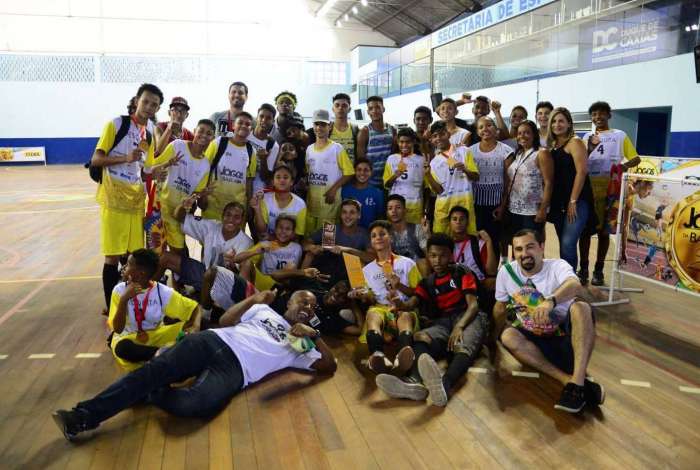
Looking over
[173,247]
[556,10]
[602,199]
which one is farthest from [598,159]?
[556,10]

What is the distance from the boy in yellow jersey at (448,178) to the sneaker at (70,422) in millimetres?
3284

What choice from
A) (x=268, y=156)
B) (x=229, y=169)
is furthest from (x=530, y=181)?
(x=229, y=169)

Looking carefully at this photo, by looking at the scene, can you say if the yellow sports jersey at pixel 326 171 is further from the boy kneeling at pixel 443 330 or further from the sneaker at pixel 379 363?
the sneaker at pixel 379 363

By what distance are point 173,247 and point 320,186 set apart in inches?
57.7

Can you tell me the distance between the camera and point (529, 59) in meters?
12.4

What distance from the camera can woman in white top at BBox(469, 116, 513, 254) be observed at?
4.98 meters

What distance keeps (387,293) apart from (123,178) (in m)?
2.31

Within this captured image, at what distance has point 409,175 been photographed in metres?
5.09

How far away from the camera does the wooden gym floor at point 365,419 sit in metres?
2.64

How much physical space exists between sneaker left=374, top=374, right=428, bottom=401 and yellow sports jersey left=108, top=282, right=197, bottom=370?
1427 millimetres

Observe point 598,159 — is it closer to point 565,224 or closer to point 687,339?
point 565,224

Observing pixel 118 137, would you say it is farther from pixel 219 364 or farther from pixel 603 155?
pixel 603 155

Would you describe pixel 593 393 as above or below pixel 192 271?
below

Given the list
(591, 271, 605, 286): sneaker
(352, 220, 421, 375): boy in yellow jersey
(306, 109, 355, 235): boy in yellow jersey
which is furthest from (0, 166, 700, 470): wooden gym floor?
(306, 109, 355, 235): boy in yellow jersey
